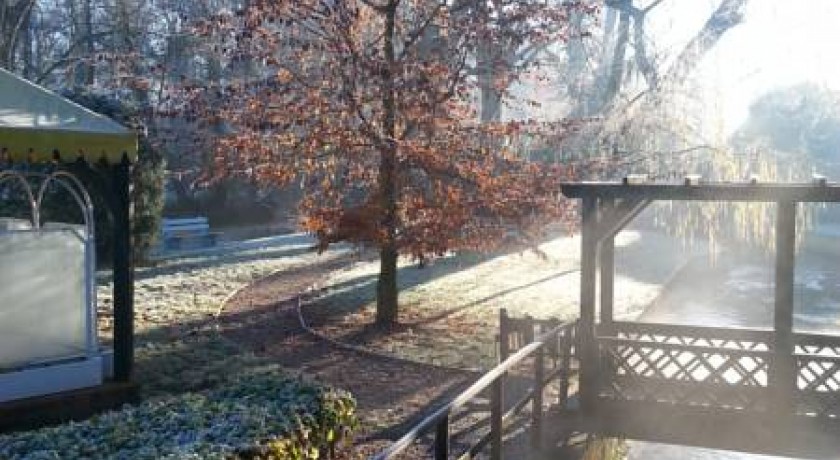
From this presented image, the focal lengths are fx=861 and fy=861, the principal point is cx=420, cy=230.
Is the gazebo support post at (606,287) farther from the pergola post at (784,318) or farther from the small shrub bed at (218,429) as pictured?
the small shrub bed at (218,429)

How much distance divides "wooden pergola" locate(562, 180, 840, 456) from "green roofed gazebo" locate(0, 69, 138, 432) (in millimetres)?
4320

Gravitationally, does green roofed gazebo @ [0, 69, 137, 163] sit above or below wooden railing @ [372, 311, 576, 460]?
above

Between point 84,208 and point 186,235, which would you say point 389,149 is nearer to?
point 84,208

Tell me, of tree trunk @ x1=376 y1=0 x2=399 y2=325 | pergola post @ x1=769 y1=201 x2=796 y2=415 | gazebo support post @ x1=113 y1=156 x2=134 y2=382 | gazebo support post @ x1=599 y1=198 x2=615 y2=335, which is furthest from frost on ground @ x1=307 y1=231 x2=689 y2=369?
gazebo support post @ x1=113 y1=156 x2=134 y2=382

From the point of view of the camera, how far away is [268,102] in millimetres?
11914

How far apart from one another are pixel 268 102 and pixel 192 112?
1.17m

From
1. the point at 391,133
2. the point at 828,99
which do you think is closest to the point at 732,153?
the point at 391,133

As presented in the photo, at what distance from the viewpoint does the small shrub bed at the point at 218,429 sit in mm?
4805

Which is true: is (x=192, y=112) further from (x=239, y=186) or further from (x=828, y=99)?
(x=828, y=99)

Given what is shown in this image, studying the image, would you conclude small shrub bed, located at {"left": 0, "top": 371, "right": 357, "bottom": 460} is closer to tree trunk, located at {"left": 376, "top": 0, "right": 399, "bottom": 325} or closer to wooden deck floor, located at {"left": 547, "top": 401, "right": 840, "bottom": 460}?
wooden deck floor, located at {"left": 547, "top": 401, "right": 840, "bottom": 460}

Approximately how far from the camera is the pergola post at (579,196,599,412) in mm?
8781

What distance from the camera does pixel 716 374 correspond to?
858 centimetres

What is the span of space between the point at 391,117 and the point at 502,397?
5.73 meters

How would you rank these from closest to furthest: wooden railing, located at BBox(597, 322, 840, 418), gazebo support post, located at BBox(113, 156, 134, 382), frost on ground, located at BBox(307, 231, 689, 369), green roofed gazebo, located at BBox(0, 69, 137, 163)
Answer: green roofed gazebo, located at BBox(0, 69, 137, 163)
gazebo support post, located at BBox(113, 156, 134, 382)
wooden railing, located at BBox(597, 322, 840, 418)
frost on ground, located at BBox(307, 231, 689, 369)
